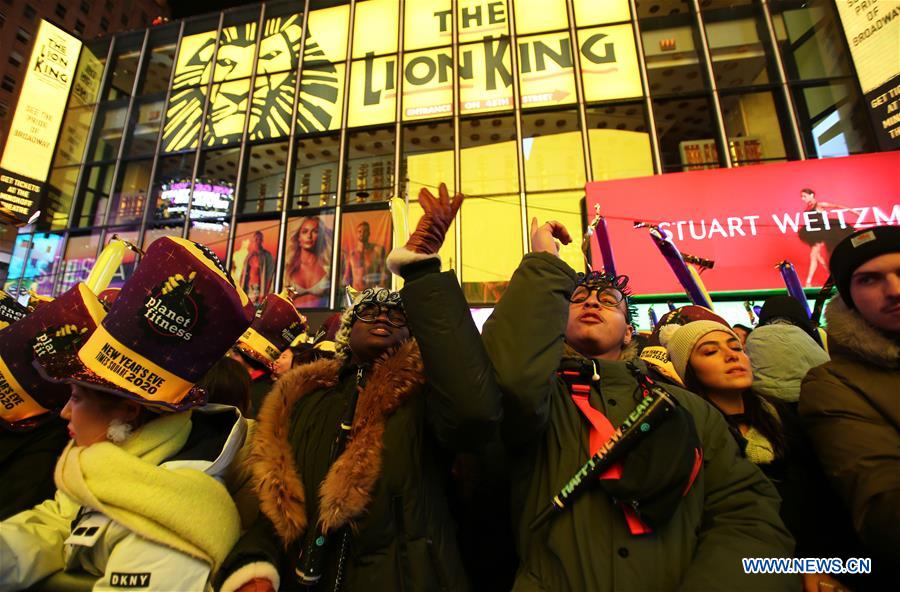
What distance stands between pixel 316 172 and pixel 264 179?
191 centimetres

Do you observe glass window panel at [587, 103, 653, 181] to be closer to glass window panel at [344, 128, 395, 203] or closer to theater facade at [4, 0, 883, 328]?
theater facade at [4, 0, 883, 328]

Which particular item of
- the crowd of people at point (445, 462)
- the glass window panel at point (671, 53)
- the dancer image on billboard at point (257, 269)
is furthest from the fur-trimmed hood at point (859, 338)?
the dancer image on billboard at point (257, 269)

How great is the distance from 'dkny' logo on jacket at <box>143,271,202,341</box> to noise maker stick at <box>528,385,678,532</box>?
1565mm

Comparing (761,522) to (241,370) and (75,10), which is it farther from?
(75,10)

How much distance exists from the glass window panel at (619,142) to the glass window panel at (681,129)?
21.5 inches

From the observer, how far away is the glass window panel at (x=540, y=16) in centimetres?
1327

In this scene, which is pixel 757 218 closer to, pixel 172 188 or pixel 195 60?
pixel 172 188

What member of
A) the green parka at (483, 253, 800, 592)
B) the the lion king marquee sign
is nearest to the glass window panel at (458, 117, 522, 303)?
the the lion king marquee sign

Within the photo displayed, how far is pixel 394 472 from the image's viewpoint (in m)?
1.65

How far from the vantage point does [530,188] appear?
39.8 ft

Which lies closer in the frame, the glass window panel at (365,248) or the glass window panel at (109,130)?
the glass window panel at (365,248)

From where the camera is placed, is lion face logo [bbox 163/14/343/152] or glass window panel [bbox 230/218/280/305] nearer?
glass window panel [bbox 230/218/280/305]

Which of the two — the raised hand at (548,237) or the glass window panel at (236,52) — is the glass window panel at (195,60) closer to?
the glass window panel at (236,52)

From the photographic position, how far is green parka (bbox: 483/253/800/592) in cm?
140
